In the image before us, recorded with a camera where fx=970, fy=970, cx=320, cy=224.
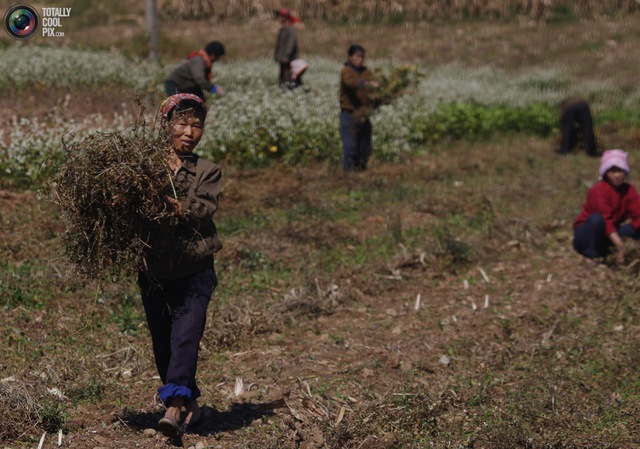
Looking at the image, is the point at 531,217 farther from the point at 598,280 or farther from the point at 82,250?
the point at 82,250

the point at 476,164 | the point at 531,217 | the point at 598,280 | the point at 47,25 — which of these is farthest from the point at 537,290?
the point at 47,25

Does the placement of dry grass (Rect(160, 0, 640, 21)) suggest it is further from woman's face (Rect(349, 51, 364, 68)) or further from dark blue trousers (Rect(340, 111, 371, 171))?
woman's face (Rect(349, 51, 364, 68))

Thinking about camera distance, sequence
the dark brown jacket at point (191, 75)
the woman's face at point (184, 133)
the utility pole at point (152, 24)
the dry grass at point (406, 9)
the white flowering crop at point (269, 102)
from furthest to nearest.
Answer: the dry grass at point (406, 9)
the utility pole at point (152, 24)
the white flowering crop at point (269, 102)
the dark brown jacket at point (191, 75)
the woman's face at point (184, 133)

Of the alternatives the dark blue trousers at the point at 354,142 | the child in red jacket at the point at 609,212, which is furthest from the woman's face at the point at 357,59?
the child in red jacket at the point at 609,212

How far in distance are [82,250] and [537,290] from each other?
196 inches

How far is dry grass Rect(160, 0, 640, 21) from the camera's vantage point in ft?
105

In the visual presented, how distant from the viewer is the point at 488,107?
18.8m

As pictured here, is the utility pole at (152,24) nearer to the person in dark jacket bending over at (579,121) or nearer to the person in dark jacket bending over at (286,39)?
the person in dark jacket bending over at (286,39)

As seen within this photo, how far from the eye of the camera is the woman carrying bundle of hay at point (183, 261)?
5113 mm

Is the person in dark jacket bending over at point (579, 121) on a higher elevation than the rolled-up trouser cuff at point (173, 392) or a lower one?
higher

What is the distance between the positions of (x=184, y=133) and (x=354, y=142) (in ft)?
26.7

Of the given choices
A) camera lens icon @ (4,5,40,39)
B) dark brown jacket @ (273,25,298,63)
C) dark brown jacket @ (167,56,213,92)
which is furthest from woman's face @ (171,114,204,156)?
camera lens icon @ (4,5,40,39)

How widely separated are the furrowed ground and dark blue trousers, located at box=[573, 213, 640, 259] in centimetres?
23

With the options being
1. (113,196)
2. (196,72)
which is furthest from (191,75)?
(113,196)
